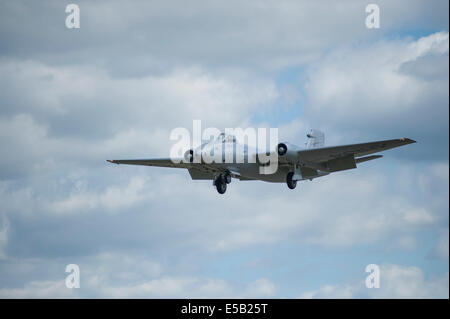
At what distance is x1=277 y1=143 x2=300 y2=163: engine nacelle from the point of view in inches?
2069

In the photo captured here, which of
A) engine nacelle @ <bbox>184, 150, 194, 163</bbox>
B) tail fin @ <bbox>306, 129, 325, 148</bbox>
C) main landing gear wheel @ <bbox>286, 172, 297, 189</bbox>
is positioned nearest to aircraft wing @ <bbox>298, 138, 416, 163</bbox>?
main landing gear wheel @ <bbox>286, 172, 297, 189</bbox>

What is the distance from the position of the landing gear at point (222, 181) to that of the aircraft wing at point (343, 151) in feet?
19.0

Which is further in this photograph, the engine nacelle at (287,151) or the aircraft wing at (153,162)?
the aircraft wing at (153,162)

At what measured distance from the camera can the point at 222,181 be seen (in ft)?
178

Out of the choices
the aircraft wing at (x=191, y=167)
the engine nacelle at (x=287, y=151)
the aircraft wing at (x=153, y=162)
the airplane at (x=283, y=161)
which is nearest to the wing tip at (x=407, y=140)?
the airplane at (x=283, y=161)

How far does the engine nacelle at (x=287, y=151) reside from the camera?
2069 inches

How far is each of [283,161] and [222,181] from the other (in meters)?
4.98

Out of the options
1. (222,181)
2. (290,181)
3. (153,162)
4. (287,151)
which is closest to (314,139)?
(290,181)

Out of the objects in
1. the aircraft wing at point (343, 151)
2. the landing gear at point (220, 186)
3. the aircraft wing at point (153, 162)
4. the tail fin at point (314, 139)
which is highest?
the tail fin at point (314, 139)

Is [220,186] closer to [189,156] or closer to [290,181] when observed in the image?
[189,156]

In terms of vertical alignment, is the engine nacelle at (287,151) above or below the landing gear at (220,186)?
above

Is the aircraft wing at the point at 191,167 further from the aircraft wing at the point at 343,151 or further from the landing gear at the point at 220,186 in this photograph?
the aircraft wing at the point at 343,151
